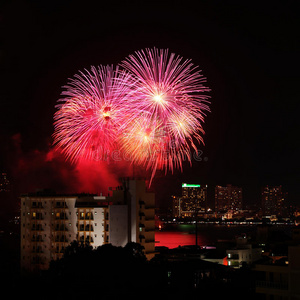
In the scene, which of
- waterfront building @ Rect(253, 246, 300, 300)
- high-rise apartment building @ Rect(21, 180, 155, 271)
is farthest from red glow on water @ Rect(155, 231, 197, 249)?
waterfront building @ Rect(253, 246, 300, 300)

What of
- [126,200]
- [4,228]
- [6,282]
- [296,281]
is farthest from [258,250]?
[4,228]

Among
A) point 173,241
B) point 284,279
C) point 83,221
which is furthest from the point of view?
point 173,241

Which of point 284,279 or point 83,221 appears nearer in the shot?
point 284,279

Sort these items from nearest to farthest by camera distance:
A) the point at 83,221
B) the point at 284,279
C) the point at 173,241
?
the point at 284,279, the point at 83,221, the point at 173,241

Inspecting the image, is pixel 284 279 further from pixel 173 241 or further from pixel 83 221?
pixel 173 241

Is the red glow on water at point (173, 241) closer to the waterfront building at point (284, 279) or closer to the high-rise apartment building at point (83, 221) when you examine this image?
the high-rise apartment building at point (83, 221)

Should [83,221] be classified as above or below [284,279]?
above

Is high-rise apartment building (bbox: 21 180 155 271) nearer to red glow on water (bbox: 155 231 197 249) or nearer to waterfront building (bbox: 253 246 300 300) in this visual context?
waterfront building (bbox: 253 246 300 300)

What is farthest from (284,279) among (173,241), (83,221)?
(173,241)

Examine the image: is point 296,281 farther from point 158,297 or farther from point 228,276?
point 228,276

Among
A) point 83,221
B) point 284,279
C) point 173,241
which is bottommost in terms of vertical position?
point 173,241
